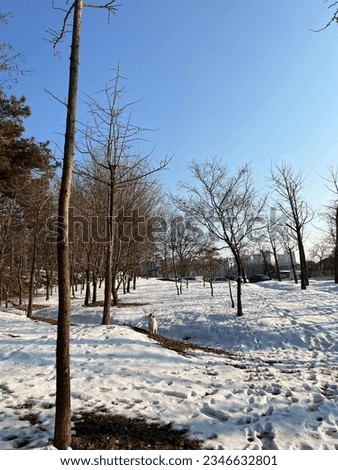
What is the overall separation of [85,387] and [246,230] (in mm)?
9910

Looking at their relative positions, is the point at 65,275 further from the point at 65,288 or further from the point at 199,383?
the point at 199,383

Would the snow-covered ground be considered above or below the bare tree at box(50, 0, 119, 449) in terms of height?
below

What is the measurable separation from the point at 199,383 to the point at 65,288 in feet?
11.4

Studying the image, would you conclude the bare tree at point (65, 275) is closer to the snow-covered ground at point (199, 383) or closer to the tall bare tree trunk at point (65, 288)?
the tall bare tree trunk at point (65, 288)

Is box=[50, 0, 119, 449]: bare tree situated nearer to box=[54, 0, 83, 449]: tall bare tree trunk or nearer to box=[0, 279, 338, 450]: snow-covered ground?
box=[54, 0, 83, 449]: tall bare tree trunk

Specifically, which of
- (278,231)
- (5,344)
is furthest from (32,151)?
(278,231)

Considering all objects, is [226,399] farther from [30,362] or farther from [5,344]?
[5,344]

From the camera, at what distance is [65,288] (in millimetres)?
3229

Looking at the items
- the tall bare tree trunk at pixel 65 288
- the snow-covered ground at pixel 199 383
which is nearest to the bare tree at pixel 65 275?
the tall bare tree trunk at pixel 65 288

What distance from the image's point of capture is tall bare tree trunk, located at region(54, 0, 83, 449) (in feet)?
10.3

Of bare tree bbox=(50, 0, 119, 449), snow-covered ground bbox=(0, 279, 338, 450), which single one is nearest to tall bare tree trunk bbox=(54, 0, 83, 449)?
bare tree bbox=(50, 0, 119, 449)

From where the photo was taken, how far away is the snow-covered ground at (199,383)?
12.2ft

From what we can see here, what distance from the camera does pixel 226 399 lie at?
4773 mm

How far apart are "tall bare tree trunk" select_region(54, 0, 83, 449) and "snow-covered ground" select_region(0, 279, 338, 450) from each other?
1.48 feet
